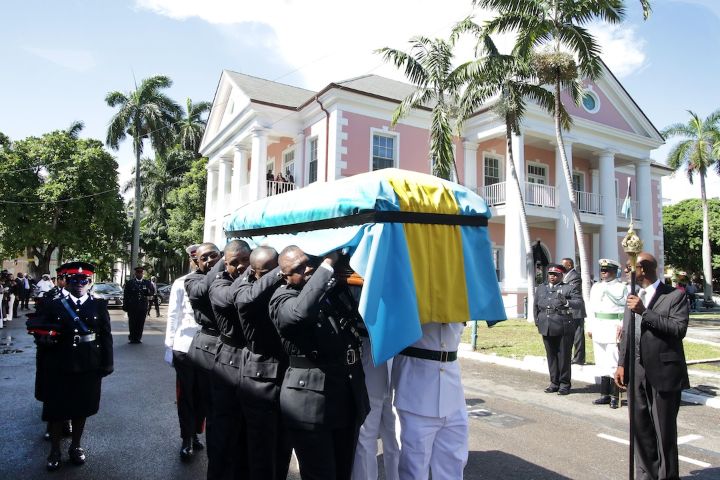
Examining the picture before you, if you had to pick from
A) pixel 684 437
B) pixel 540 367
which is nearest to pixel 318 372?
pixel 684 437

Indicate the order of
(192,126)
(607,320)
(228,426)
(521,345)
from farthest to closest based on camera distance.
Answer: (192,126)
(521,345)
(607,320)
(228,426)

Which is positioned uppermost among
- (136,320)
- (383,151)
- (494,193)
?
(383,151)

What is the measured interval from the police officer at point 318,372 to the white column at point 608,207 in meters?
22.4

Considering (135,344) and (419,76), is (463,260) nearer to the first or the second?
(135,344)

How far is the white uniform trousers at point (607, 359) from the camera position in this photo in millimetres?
7215

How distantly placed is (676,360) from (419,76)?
14883 mm

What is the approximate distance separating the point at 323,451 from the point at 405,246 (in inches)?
53.8

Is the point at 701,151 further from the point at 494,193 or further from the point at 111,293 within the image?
the point at 111,293

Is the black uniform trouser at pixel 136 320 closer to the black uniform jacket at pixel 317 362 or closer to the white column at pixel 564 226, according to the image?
the black uniform jacket at pixel 317 362

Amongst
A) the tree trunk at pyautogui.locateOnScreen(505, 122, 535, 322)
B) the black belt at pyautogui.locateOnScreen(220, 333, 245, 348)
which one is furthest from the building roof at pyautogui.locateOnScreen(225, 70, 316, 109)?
the black belt at pyautogui.locateOnScreen(220, 333, 245, 348)

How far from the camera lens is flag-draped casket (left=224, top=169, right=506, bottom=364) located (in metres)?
3.32

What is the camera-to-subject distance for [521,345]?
40.4 feet

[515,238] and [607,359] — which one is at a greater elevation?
[515,238]

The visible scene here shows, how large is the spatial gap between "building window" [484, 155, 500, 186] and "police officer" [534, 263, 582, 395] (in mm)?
15971
